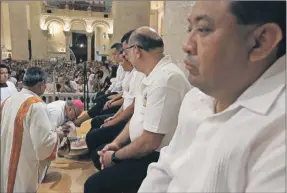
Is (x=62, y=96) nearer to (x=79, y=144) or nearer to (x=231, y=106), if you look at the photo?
(x=79, y=144)

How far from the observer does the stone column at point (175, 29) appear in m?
1.45

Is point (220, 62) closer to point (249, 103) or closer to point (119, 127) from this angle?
point (249, 103)

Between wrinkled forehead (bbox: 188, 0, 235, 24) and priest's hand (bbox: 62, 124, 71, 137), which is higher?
wrinkled forehead (bbox: 188, 0, 235, 24)

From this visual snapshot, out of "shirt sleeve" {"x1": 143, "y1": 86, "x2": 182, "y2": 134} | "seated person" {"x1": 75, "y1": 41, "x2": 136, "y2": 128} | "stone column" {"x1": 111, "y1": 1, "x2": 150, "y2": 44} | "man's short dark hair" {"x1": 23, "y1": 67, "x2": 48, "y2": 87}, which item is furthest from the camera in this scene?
"seated person" {"x1": 75, "y1": 41, "x2": 136, "y2": 128}

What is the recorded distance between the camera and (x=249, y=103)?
52 centimetres

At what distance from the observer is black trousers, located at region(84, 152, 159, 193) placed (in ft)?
3.89

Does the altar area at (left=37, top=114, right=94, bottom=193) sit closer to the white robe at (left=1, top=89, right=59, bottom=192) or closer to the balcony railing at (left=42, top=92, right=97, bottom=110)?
the white robe at (left=1, top=89, right=59, bottom=192)

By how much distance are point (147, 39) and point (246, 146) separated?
97 cm

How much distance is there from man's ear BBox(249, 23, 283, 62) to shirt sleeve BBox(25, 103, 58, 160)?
51.4 inches

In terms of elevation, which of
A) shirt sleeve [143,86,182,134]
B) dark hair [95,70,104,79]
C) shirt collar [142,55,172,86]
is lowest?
dark hair [95,70,104,79]

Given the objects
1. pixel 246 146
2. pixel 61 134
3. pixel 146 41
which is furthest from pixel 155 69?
pixel 61 134

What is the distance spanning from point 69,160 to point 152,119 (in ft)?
5.06

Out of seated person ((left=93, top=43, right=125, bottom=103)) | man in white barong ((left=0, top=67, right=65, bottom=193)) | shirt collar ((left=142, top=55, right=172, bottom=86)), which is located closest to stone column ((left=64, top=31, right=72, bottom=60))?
man in white barong ((left=0, top=67, right=65, bottom=193))

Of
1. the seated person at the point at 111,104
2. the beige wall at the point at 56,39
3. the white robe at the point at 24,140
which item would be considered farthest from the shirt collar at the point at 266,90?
the seated person at the point at 111,104
